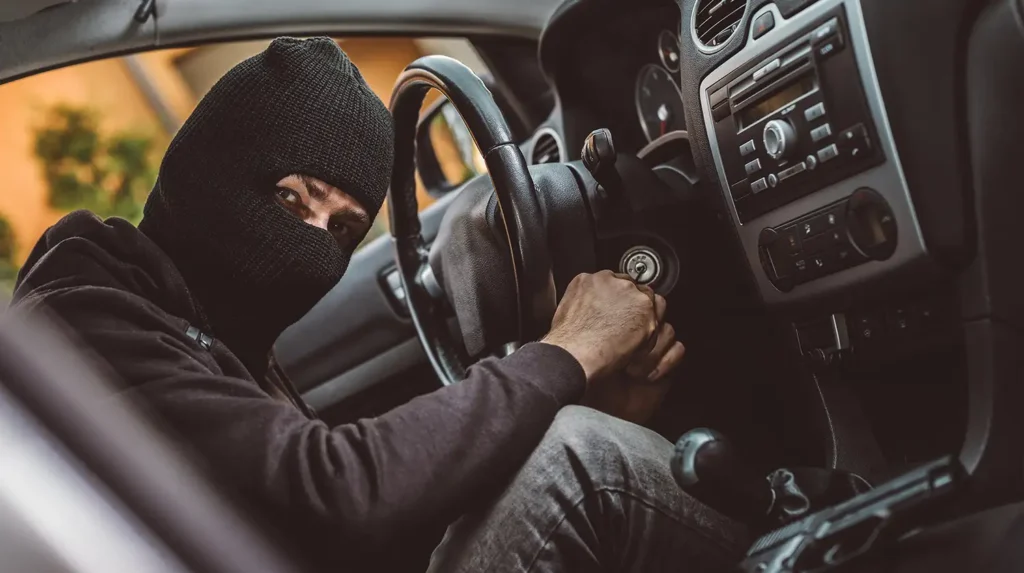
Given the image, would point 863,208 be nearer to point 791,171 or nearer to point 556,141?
point 791,171

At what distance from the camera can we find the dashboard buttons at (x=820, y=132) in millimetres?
1069

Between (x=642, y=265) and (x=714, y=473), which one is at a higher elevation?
(x=642, y=265)

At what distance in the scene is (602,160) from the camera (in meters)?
1.27

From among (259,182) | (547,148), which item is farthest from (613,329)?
(547,148)

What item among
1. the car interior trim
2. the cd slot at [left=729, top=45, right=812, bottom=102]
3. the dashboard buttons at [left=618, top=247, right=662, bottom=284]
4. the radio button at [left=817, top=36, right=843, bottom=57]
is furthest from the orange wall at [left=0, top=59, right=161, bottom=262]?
the radio button at [left=817, top=36, right=843, bottom=57]

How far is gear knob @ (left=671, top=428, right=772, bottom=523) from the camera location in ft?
2.96

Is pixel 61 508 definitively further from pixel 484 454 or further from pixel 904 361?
pixel 904 361

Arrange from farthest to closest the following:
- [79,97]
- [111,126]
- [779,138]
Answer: [111,126]
[79,97]
[779,138]

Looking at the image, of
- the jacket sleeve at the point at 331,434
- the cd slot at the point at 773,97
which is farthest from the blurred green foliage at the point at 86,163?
the cd slot at the point at 773,97

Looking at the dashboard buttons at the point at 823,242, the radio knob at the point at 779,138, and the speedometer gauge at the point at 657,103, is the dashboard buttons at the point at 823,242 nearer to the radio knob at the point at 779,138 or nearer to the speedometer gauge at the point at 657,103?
the radio knob at the point at 779,138

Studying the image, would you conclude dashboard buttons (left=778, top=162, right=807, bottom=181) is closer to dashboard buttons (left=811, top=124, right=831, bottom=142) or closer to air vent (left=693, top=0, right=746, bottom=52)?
dashboard buttons (left=811, top=124, right=831, bottom=142)

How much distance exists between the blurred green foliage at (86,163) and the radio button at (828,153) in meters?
2.37

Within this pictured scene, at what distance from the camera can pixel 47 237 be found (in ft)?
3.46

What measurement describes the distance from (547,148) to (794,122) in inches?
34.8
